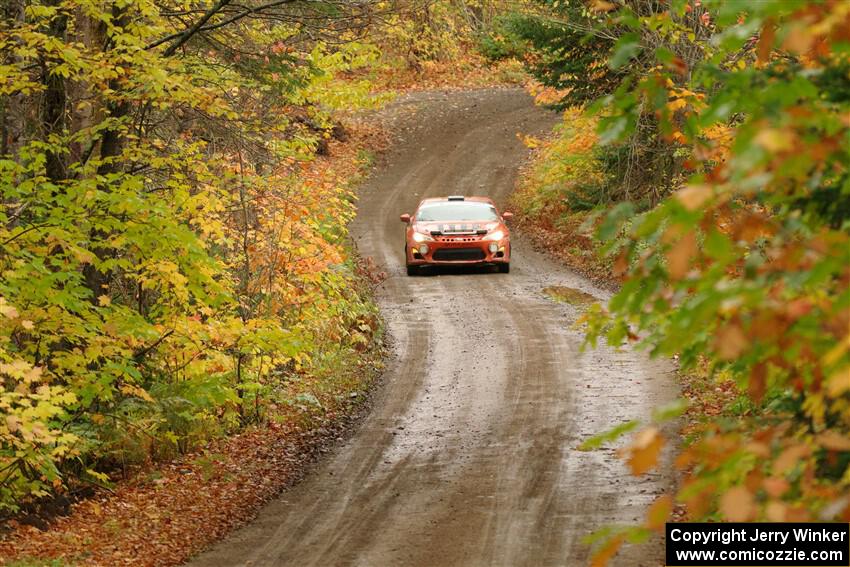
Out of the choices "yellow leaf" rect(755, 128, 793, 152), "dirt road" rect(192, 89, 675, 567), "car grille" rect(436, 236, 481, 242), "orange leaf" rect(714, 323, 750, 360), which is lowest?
"dirt road" rect(192, 89, 675, 567)

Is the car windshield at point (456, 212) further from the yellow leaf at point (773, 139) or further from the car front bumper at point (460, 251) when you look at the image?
the yellow leaf at point (773, 139)

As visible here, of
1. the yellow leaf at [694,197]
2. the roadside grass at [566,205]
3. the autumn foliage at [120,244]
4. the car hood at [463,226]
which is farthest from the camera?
the roadside grass at [566,205]

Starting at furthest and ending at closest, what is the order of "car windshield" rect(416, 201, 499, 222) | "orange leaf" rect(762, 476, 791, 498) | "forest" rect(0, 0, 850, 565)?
"car windshield" rect(416, 201, 499, 222) < "forest" rect(0, 0, 850, 565) < "orange leaf" rect(762, 476, 791, 498)

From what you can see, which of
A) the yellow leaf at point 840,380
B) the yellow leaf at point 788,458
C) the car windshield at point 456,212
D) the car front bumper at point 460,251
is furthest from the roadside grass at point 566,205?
the yellow leaf at point 840,380

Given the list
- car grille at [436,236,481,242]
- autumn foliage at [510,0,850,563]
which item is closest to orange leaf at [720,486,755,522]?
autumn foliage at [510,0,850,563]

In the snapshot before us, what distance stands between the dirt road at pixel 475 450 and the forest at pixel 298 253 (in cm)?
70

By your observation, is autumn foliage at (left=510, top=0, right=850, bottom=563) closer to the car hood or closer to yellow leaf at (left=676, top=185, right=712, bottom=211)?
yellow leaf at (left=676, top=185, right=712, bottom=211)

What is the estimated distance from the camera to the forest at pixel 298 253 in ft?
9.48

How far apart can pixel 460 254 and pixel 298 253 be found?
A: 7.68m

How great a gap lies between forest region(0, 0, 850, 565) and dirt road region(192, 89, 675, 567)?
70 centimetres

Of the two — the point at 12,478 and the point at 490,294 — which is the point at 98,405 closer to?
the point at 12,478

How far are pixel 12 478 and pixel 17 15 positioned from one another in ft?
16.8

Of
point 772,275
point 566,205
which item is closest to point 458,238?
point 566,205

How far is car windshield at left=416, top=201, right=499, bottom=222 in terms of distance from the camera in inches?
872
